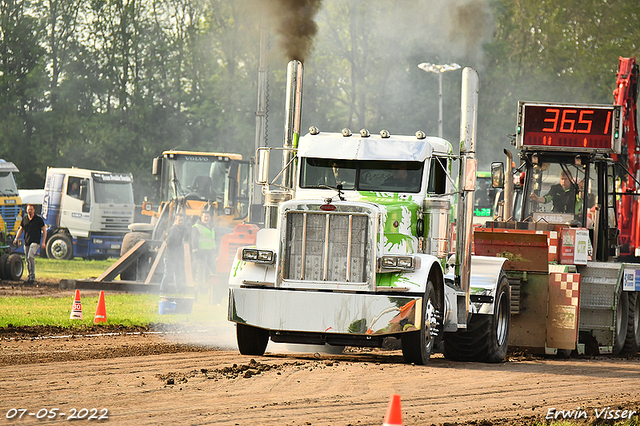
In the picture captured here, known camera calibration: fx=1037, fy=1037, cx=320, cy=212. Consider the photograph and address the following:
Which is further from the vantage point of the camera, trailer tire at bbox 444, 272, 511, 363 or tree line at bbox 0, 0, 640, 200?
tree line at bbox 0, 0, 640, 200

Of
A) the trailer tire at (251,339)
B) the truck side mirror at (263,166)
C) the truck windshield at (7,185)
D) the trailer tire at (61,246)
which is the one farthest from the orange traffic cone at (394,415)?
the trailer tire at (61,246)

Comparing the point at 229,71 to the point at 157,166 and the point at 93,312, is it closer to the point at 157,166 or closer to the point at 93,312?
the point at 157,166

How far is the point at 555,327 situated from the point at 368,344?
3.95 meters

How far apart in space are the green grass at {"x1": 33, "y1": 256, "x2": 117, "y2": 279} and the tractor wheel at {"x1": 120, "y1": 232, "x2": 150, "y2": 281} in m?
2.13

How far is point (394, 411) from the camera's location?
19.9ft

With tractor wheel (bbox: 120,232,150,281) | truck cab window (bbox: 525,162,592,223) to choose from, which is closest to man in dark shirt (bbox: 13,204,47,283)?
tractor wheel (bbox: 120,232,150,281)

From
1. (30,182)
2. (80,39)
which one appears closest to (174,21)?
(80,39)

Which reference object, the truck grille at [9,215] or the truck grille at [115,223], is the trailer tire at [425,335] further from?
the truck grille at [115,223]

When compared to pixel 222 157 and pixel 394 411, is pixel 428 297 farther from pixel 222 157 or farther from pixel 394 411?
pixel 222 157

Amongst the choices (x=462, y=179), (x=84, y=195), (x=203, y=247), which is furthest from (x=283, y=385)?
(x=84, y=195)

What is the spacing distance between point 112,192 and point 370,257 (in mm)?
29606

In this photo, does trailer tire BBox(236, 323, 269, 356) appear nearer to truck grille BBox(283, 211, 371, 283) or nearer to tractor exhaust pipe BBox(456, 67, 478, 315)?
truck grille BBox(283, 211, 371, 283)

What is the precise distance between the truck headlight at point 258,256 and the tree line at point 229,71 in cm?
3619

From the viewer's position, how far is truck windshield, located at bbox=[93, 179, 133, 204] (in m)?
39.3
